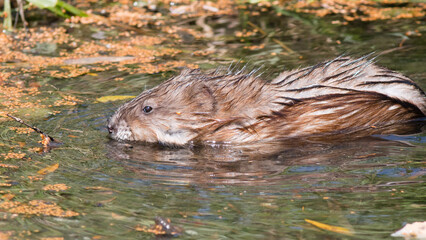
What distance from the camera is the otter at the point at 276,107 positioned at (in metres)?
5.15

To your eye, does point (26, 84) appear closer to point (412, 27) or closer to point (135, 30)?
point (135, 30)

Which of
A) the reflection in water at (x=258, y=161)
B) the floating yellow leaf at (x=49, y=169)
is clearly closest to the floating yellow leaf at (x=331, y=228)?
the reflection in water at (x=258, y=161)

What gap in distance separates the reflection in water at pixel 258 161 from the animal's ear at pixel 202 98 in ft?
1.05

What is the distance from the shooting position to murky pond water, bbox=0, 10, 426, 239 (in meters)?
3.50

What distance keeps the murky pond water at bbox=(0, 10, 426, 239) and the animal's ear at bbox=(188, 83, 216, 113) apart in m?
0.34

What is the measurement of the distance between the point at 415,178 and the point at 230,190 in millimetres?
1150

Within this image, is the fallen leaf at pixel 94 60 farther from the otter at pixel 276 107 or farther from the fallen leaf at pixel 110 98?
the otter at pixel 276 107

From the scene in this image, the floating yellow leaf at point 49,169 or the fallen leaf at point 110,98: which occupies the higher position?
the fallen leaf at point 110,98

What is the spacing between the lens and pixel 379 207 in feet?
12.1

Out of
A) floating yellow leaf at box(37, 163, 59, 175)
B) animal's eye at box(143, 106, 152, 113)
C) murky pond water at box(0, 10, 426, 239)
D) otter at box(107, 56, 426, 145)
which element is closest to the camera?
murky pond water at box(0, 10, 426, 239)

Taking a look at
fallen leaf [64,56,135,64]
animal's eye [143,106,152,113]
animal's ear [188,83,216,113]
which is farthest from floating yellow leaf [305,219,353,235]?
fallen leaf [64,56,135,64]

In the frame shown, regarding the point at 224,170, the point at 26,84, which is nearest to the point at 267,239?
the point at 224,170

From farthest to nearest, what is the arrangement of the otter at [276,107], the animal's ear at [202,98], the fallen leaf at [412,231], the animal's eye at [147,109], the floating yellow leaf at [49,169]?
1. the animal's eye at [147,109]
2. the animal's ear at [202,98]
3. the otter at [276,107]
4. the floating yellow leaf at [49,169]
5. the fallen leaf at [412,231]

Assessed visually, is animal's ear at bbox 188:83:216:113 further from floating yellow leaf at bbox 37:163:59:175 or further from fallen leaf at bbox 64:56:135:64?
fallen leaf at bbox 64:56:135:64
